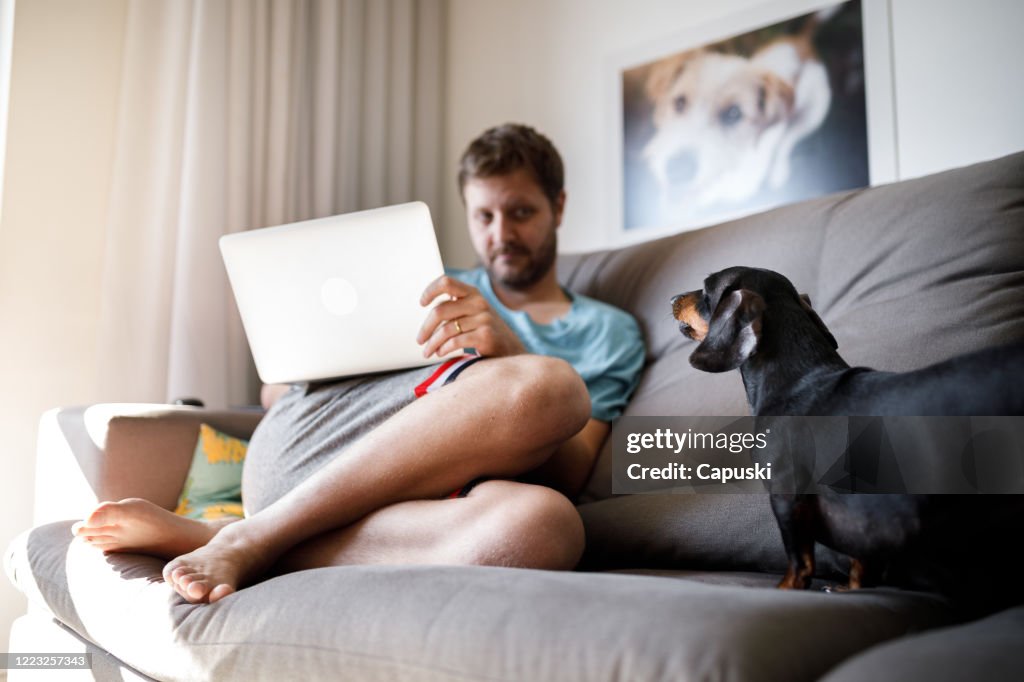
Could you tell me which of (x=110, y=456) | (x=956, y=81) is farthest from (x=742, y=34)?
(x=110, y=456)

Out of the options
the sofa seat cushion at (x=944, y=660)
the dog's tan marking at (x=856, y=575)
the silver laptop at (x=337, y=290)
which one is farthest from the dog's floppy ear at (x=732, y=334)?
the silver laptop at (x=337, y=290)

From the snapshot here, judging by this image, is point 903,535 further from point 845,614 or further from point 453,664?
point 453,664

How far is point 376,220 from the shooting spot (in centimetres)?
116

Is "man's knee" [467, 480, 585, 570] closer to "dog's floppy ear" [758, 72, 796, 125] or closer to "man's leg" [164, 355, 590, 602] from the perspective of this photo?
"man's leg" [164, 355, 590, 602]

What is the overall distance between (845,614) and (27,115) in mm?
2121

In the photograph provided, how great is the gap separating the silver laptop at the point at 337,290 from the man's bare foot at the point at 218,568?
0.33m

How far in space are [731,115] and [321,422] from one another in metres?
1.46

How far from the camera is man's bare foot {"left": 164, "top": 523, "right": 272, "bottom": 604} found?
0.88 metres

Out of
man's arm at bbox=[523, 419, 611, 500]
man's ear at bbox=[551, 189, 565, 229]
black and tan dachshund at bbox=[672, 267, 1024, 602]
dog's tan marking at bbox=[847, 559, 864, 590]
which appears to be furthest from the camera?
man's ear at bbox=[551, 189, 565, 229]

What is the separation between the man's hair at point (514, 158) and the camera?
1812mm

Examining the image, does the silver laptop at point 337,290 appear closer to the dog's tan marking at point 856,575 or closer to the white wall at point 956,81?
the dog's tan marking at point 856,575

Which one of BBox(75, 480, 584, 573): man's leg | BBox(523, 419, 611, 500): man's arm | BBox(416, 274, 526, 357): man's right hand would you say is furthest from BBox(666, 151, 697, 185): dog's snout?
BBox(75, 480, 584, 573): man's leg

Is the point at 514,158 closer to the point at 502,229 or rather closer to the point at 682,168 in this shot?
the point at 502,229

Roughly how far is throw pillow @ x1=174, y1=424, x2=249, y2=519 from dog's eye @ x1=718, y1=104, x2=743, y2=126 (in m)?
1.47
